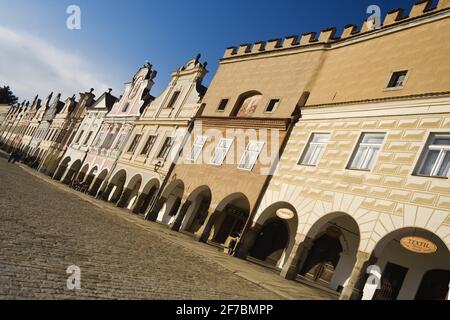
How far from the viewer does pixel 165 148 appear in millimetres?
26000

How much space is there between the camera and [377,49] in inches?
615

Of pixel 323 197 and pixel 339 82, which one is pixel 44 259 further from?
pixel 339 82

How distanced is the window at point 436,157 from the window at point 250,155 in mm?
8052

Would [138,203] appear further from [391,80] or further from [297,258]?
[391,80]

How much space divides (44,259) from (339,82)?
13.9 m

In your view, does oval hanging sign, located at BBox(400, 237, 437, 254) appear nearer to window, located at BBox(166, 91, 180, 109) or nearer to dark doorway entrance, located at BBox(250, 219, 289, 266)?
dark doorway entrance, located at BBox(250, 219, 289, 266)

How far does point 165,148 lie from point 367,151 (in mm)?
15717

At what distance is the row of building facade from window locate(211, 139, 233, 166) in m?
0.08

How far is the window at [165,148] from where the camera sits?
2530cm

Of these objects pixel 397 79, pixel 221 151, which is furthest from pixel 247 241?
pixel 397 79

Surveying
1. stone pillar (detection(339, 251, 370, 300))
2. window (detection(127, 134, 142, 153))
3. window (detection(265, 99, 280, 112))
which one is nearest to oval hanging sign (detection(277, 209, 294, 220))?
stone pillar (detection(339, 251, 370, 300))

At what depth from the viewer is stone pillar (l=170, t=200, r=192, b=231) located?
21000 mm

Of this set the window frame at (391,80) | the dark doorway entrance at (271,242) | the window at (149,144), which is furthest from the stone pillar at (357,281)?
the window at (149,144)
